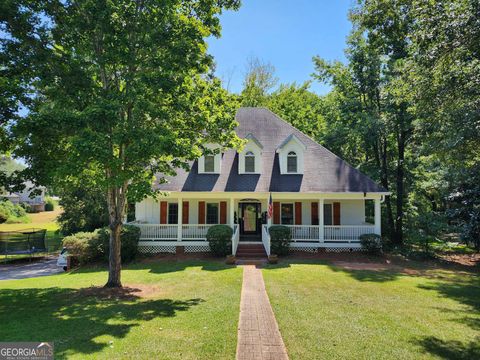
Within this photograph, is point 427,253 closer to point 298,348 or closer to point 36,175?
point 298,348

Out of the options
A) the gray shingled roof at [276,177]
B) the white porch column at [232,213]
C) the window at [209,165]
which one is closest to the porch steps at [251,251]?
the white porch column at [232,213]

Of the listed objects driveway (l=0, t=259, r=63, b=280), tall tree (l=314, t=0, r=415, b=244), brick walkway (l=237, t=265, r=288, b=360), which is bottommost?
driveway (l=0, t=259, r=63, b=280)

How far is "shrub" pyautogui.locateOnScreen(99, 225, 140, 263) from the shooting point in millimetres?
16828

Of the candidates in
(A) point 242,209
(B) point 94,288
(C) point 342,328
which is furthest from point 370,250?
(B) point 94,288

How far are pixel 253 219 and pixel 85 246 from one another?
10.2 meters

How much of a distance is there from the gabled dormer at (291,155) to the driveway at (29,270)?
14.2 metres

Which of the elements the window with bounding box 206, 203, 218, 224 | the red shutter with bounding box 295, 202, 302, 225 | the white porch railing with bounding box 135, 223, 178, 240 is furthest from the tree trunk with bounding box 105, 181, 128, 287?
the red shutter with bounding box 295, 202, 302, 225

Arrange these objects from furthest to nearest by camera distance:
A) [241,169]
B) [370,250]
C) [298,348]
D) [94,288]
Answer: [241,169], [370,250], [94,288], [298,348]

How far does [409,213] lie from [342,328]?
2031 cm

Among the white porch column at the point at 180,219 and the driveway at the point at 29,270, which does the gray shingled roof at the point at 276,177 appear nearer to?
the white porch column at the point at 180,219

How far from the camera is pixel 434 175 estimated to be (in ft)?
72.8

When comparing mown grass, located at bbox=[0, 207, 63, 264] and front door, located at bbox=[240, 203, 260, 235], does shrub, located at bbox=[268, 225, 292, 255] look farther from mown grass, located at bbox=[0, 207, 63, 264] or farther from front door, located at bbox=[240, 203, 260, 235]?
mown grass, located at bbox=[0, 207, 63, 264]

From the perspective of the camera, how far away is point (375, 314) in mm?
8656

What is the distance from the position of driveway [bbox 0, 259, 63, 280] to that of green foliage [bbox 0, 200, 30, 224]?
23.9 m
